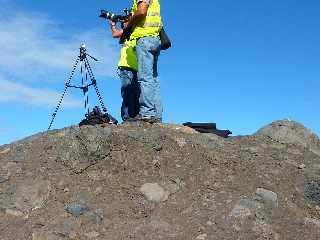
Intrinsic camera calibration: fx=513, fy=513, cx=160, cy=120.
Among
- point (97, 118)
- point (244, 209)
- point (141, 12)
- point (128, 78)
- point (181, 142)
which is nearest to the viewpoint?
point (244, 209)

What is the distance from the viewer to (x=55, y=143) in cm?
907

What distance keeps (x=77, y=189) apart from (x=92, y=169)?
57 cm

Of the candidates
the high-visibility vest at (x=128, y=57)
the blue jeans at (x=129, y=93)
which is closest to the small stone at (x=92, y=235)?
the blue jeans at (x=129, y=93)

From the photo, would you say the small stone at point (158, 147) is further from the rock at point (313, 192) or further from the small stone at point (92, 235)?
the rock at point (313, 192)

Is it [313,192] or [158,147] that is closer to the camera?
[313,192]

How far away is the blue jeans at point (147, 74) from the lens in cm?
965

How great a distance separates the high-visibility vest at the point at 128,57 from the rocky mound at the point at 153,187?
134 cm

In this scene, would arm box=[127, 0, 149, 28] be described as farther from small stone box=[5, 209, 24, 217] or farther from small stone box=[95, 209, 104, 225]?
small stone box=[5, 209, 24, 217]

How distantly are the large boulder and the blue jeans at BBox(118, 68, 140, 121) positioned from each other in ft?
8.54

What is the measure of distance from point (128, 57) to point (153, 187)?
323 cm

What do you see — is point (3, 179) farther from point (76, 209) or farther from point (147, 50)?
point (147, 50)

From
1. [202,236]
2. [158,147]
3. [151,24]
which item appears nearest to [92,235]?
[202,236]

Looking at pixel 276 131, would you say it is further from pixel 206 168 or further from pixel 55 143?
pixel 55 143

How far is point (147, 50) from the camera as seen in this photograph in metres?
9.67
